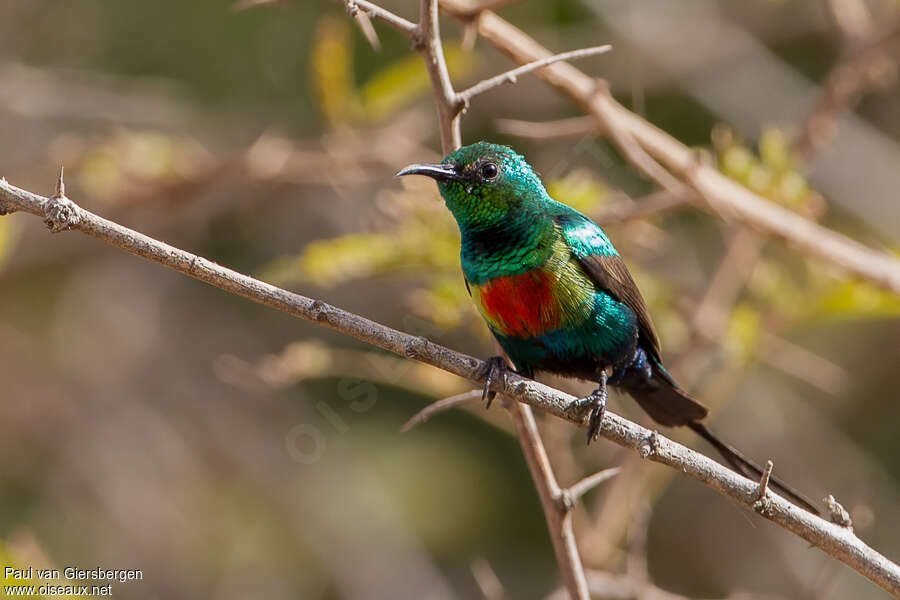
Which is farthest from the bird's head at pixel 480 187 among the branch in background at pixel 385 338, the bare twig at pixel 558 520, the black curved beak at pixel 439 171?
the branch in background at pixel 385 338

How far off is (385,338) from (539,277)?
1.03m

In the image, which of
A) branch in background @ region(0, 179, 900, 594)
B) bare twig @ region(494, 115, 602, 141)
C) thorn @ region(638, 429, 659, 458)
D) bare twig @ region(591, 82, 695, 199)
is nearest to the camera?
branch in background @ region(0, 179, 900, 594)

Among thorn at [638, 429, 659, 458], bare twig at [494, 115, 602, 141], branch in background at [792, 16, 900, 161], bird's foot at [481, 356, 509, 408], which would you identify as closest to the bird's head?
bare twig at [494, 115, 602, 141]

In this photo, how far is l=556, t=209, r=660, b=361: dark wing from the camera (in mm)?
3633

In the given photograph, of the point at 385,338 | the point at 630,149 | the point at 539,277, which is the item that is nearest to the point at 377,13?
the point at 385,338

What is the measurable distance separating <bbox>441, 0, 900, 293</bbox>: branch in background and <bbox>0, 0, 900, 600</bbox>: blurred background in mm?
1367

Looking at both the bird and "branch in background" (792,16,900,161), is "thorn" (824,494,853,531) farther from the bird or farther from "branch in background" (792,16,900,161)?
"branch in background" (792,16,900,161)

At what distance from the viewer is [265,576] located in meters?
6.86

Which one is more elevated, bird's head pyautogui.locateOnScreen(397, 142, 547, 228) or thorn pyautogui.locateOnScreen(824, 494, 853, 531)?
bird's head pyautogui.locateOnScreen(397, 142, 547, 228)

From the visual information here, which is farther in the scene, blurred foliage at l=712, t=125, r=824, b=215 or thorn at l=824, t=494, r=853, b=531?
blurred foliage at l=712, t=125, r=824, b=215

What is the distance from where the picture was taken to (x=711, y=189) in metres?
4.13

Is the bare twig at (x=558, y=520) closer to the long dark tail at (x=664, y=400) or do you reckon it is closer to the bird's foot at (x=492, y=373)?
the bird's foot at (x=492, y=373)

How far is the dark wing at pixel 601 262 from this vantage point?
363 centimetres

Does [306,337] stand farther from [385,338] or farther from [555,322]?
[385,338]
